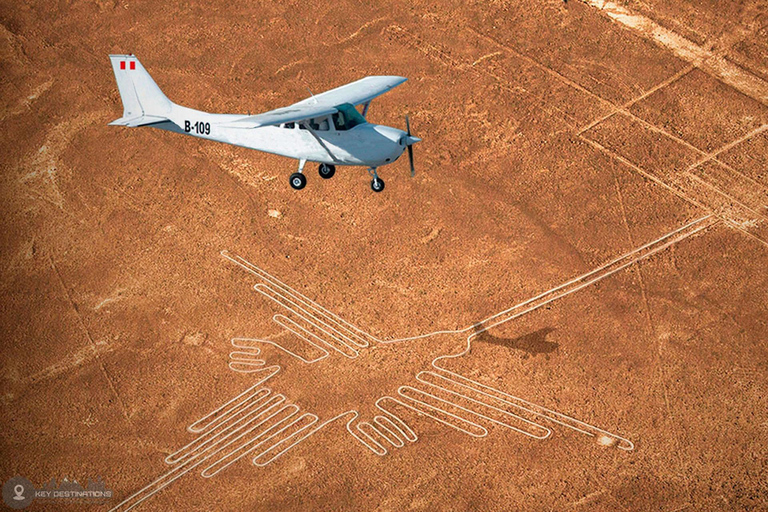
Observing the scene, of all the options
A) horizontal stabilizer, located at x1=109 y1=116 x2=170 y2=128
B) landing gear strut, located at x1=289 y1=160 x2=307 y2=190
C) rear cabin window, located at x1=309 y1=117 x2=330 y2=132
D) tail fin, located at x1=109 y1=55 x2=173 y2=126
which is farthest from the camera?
tail fin, located at x1=109 y1=55 x2=173 y2=126

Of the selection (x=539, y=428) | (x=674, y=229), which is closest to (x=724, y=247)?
(x=674, y=229)

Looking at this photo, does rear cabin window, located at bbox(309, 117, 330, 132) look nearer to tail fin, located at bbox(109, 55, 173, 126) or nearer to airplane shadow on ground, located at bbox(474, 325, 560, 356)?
tail fin, located at bbox(109, 55, 173, 126)

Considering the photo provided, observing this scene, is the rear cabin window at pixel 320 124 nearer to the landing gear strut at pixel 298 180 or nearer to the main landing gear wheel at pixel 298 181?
the landing gear strut at pixel 298 180

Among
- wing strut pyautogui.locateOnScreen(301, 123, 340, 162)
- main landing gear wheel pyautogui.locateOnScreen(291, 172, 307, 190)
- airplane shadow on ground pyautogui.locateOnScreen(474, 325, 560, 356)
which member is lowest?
airplane shadow on ground pyautogui.locateOnScreen(474, 325, 560, 356)

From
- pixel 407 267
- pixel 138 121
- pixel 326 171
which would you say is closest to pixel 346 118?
pixel 326 171

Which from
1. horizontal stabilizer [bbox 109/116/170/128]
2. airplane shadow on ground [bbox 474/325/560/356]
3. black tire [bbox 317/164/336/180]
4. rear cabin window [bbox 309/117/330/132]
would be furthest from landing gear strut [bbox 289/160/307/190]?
airplane shadow on ground [bbox 474/325/560/356]

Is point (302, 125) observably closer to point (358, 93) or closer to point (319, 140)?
point (319, 140)

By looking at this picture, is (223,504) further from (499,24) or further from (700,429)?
(499,24)
